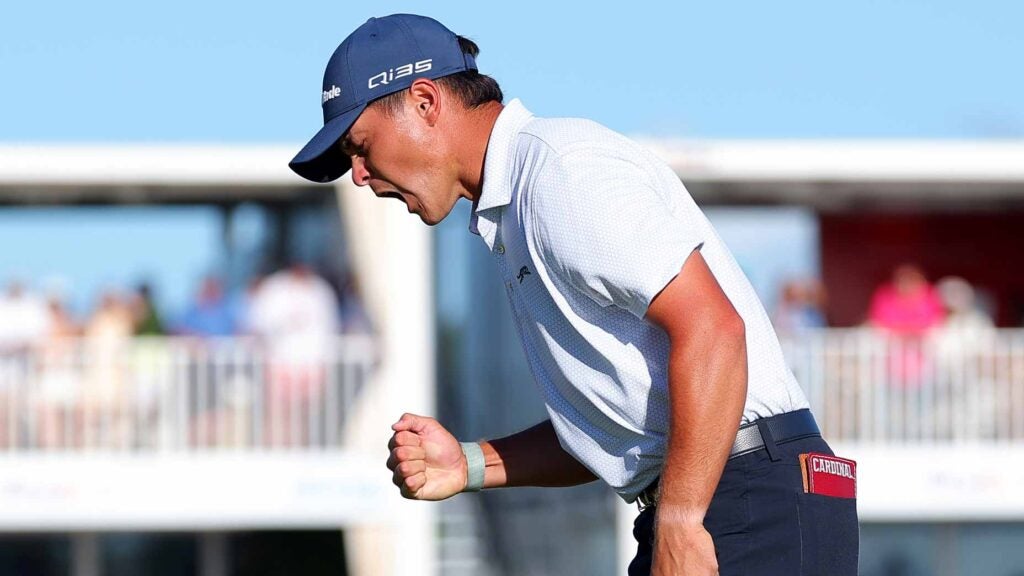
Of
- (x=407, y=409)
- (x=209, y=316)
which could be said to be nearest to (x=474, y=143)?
(x=209, y=316)

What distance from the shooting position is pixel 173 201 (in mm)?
16484

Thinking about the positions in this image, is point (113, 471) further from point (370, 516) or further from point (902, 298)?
point (902, 298)

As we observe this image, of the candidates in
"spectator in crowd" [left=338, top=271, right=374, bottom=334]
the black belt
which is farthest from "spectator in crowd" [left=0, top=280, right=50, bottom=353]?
the black belt

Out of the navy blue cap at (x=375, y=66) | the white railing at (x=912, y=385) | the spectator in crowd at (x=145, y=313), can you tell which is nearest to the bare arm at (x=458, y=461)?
the navy blue cap at (x=375, y=66)

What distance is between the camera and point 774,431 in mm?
3102

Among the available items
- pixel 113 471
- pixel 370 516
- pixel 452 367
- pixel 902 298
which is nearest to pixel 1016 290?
A: pixel 902 298

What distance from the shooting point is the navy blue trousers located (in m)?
3.06

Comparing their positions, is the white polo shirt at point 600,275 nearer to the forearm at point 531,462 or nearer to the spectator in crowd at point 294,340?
the forearm at point 531,462

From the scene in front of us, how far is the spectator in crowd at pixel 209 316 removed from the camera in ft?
46.3

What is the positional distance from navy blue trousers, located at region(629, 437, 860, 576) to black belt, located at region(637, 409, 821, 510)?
0.01 metres

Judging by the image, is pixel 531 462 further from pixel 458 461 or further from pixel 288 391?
pixel 288 391

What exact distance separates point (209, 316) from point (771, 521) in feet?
37.6

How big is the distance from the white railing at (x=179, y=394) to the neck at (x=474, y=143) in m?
10.7

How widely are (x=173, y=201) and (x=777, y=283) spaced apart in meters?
5.60
